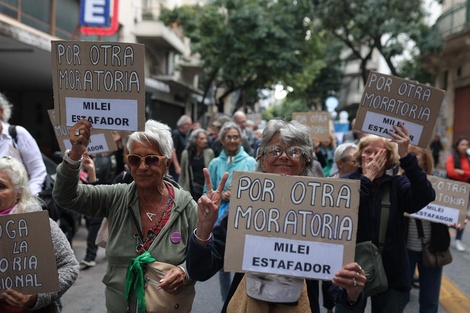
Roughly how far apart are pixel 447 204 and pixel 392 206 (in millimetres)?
1784

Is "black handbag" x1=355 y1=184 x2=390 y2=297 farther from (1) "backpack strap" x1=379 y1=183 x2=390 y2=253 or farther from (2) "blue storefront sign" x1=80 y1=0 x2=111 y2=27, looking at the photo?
(2) "blue storefront sign" x1=80 y1=0 x2=111 y2=27

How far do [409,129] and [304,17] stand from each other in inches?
774

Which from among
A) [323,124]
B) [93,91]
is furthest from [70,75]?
[323,124]

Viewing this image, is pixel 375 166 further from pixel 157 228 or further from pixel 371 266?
pixel 157 228

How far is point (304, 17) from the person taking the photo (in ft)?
73.1

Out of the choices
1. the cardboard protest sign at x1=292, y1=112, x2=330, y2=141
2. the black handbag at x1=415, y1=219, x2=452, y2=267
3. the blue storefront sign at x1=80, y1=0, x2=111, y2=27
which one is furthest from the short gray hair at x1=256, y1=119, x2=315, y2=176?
the blue storefront sign at x1=80, y1=0, x2=111, y2=27

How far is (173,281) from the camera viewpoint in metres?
2.69

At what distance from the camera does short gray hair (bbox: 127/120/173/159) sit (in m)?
2.91

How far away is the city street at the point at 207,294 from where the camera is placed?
17.7 feet

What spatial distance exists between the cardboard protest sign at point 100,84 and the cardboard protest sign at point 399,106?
1.47 meters

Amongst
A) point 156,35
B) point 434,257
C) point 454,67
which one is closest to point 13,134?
point 434,257

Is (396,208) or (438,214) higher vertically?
(396,208)

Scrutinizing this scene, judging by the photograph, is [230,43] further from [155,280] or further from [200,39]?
[155,280]

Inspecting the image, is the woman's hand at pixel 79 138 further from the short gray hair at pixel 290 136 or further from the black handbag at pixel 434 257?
the black handbag at pixel 434 257
